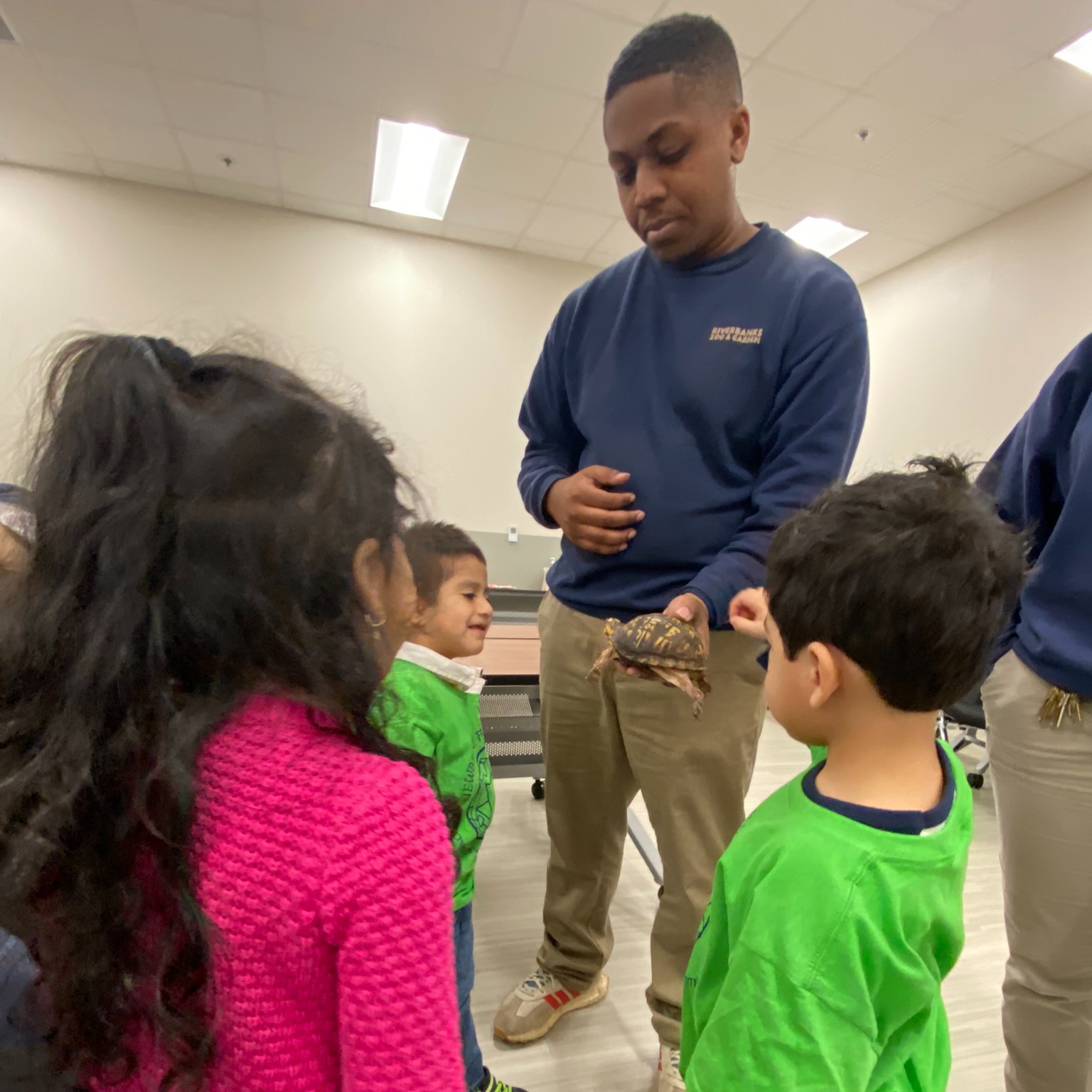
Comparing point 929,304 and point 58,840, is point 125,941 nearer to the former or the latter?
point 58,840

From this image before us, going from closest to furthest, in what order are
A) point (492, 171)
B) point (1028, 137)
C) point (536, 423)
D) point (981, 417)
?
point (536, 423) < point (1028, 137) < point (492, 171) < point (981, 417)

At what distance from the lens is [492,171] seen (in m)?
4.19

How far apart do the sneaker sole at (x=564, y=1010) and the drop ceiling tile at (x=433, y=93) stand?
12.3ft

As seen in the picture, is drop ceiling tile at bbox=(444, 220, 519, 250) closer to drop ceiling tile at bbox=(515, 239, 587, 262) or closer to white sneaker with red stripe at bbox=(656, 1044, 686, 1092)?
drop ceiling tile at bbox=(515, 239, 587, 262)

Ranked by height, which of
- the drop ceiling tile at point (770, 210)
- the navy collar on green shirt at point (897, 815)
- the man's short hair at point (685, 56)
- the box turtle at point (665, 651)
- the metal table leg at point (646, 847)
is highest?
the drop ceiling tile at point (770, 210)

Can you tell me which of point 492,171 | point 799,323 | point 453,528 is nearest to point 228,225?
point 492,171

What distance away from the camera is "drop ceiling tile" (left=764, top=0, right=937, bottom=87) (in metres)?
2.78

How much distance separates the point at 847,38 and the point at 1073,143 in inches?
62.9

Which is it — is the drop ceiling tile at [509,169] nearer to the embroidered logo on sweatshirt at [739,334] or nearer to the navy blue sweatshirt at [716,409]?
the navy blue sweatshirt at [716,409]

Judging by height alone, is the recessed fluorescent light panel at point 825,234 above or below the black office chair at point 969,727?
above

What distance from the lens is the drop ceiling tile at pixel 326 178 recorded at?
4207 millimetres

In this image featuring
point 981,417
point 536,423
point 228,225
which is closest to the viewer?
point 536,423

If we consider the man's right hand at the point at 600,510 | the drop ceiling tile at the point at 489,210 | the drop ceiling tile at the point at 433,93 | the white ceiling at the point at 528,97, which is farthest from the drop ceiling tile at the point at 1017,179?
the man's right hand at the point at 600,510

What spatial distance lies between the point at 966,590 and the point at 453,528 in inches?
43.6
